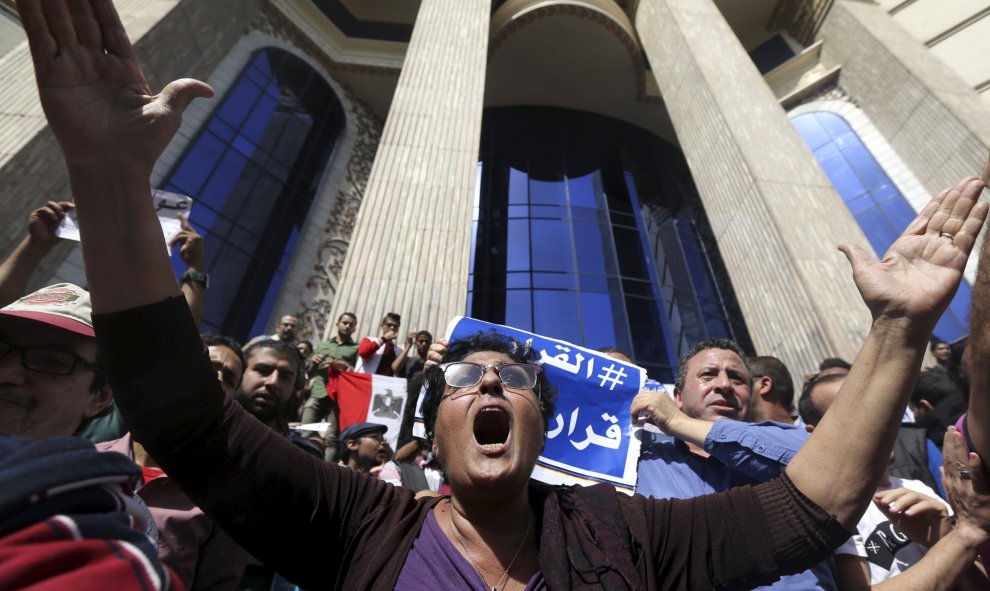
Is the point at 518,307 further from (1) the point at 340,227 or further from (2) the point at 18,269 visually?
(2) the point at 18,269

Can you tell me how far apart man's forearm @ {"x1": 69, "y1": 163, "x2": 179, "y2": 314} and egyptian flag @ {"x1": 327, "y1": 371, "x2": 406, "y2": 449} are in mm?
2957

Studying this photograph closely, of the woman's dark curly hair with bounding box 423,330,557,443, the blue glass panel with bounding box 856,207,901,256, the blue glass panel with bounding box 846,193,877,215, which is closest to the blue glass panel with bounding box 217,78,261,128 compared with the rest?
the woman's dark curly hair with bounding box 423,330,557,443

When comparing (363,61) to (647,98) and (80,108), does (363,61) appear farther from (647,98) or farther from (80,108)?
(80,108)

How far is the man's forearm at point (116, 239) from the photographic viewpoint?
937 millimetres

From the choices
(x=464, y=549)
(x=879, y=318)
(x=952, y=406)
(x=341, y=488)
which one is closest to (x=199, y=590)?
A: (x=341, y=488)

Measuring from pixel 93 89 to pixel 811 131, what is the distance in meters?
13.7

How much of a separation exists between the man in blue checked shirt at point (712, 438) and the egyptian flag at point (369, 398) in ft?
7.43

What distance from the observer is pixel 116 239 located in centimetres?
95

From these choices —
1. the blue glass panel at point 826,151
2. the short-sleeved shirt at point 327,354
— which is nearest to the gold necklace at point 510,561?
the short-sleeved shirt at point 327,354

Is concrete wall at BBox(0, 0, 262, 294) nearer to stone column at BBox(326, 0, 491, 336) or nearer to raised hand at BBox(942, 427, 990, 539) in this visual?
stone column at BBox(326, 0, 491, 336)

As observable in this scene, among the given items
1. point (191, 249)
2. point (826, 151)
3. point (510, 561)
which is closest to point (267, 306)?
point (191, 249)

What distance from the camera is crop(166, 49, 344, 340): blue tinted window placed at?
29.4 feet

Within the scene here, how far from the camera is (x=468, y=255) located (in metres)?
5.40

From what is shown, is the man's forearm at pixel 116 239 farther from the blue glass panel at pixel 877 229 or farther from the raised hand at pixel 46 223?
the blue glass panel at pixel 877 229
